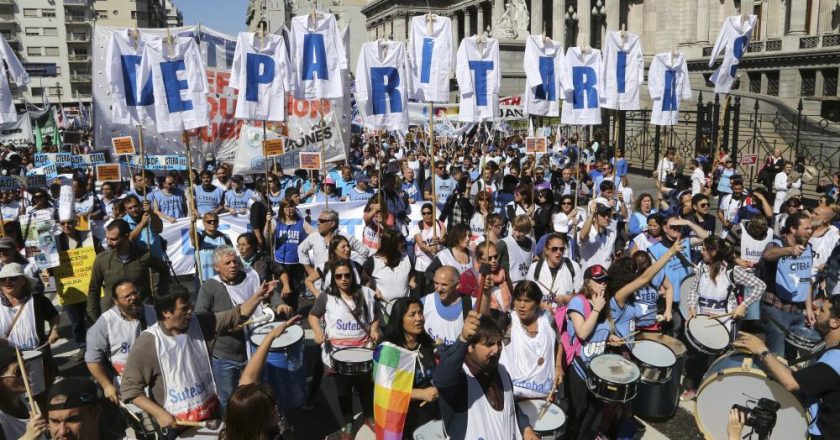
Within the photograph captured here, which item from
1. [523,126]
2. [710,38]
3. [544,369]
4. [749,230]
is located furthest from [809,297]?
[710,38]

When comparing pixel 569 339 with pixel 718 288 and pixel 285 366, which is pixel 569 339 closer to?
pixel 718 288

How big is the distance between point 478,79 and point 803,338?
5.28 meters

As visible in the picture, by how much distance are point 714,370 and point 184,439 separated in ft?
12.6

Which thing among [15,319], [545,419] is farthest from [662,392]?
[15,319]

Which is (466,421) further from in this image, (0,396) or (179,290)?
(0,396)

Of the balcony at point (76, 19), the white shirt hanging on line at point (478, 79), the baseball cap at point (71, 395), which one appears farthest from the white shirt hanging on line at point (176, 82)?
the balcony at point (76, 19)

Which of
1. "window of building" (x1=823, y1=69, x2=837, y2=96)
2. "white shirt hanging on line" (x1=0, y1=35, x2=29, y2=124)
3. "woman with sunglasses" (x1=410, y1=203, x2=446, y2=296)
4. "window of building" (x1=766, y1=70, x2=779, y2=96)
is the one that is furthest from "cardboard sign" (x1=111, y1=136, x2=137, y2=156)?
"window of building" (x1=766, y1=70, x2=779, y2=96)

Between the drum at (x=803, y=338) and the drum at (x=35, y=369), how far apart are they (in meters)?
6.19

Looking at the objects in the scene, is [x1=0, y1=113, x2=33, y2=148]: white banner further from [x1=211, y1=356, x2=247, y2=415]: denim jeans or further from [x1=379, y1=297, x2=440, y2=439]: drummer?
[x1=379, y1=297, x2=440, y2=439]: drummer

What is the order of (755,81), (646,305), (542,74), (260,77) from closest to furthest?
(646,305) → (260,77) → (542,74) → (755,81)

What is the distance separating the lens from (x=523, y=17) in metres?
40.4

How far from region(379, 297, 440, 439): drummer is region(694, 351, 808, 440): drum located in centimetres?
192

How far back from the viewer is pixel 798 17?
30734mm

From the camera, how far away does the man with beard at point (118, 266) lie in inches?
234
